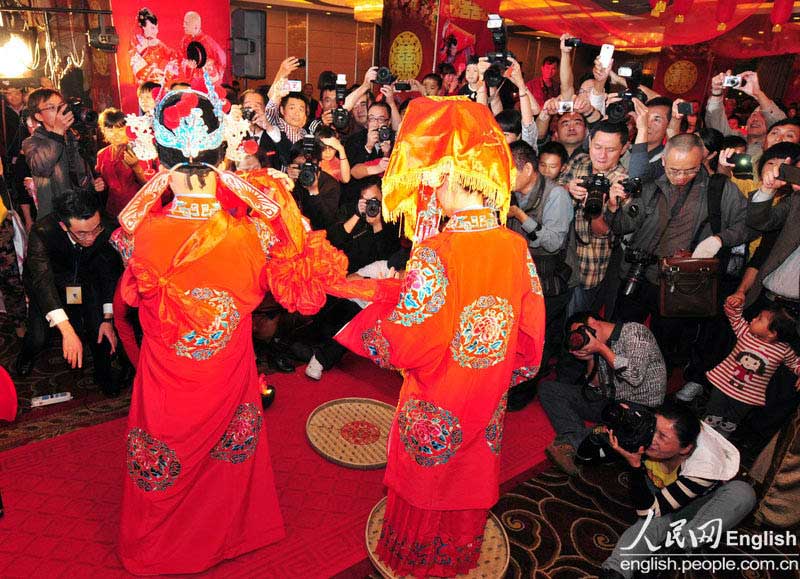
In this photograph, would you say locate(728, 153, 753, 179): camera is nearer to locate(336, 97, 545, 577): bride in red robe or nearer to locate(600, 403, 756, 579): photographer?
locate(600, 403, 756, 579): photographer

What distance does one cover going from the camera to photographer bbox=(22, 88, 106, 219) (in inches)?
148

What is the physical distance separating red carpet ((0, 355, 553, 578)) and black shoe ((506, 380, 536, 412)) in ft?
0.46

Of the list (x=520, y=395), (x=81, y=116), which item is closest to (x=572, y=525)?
(x=520, y=395)

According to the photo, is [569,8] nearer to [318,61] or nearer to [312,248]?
[312,248]

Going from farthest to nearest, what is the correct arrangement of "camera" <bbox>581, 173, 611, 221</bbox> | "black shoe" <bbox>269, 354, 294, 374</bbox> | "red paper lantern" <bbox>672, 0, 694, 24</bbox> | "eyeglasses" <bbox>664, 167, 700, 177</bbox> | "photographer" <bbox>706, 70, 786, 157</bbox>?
"red paper lantern" <bbox>672, 0, 694, 24</bbox>
"photographer" <bbox>706, 70, 786, 157</bbox>
"black shoe" <bbox>269, 354, 294, 374</bbox>
"eyeglasses" <bbox>664, 167, 700, 177</bbox>
"camera" <bbox>581, 173, 611, 221</bbox>

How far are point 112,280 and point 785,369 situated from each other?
3731 mm

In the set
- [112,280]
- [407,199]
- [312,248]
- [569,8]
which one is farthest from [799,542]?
[569,8]

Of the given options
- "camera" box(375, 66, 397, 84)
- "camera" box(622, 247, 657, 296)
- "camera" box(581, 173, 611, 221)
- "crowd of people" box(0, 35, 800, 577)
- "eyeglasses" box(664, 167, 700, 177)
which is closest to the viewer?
"crowd of people" box(0, 35, 800, 577)

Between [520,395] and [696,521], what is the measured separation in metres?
1.30

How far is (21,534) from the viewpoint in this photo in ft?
7.11

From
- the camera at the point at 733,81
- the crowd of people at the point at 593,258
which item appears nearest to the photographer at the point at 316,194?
the crowd of people at the point at 593,258

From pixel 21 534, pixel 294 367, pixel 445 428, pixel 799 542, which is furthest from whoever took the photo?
pixel 294 367

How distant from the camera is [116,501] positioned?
93.8 inches

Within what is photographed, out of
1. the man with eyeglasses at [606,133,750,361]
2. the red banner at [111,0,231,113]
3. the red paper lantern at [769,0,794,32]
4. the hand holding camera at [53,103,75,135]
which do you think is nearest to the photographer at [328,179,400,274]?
the man with eyeglasses at [606,133,750,361]
